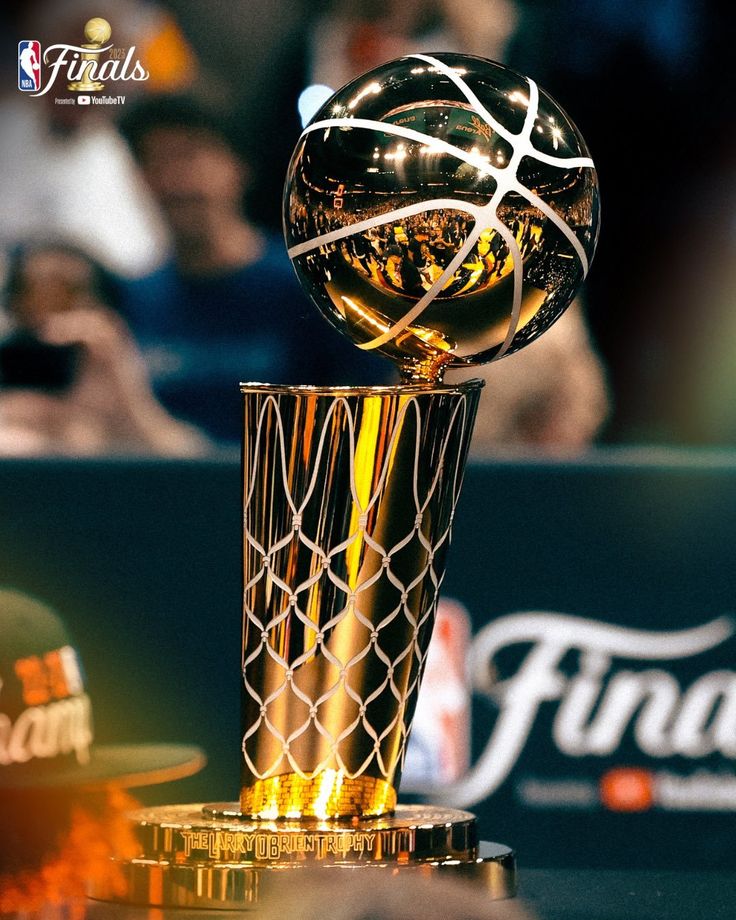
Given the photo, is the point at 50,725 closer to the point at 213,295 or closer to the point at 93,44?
the point at 213,295

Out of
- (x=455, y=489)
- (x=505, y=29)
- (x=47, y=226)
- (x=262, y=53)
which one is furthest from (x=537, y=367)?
(x=455, y=489)

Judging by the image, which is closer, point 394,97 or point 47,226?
point 394,97

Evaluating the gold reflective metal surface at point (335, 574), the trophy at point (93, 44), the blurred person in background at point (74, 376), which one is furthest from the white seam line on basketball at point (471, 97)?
the trophy at point (93, 44)

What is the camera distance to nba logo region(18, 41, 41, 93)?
228 centimetres

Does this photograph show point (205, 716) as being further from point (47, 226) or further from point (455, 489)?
point (47, 226)

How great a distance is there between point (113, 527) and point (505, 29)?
115 centimetres

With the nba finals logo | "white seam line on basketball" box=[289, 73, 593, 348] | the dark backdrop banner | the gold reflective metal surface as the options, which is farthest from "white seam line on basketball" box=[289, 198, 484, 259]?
the nba finals logo

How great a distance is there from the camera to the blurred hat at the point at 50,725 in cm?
171

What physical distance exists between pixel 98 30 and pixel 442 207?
5.27ft

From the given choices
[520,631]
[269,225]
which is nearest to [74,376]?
[269,225]

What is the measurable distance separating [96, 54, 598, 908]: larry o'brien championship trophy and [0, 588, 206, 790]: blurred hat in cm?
74

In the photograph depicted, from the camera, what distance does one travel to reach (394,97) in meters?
0.95

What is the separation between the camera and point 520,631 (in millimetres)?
1785

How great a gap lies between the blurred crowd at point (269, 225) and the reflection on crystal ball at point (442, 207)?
4.42 feet
